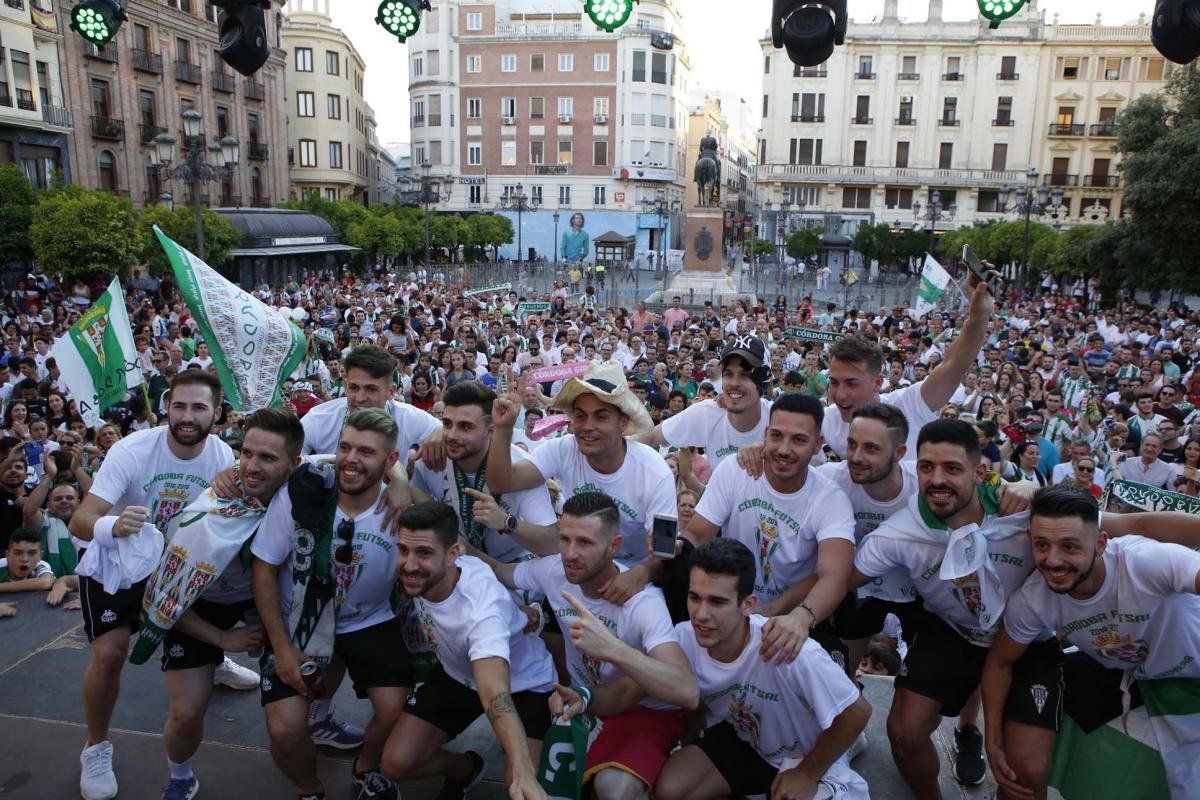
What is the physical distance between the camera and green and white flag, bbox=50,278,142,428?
727 cm

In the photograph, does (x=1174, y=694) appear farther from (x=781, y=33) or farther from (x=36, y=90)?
(x=36, y=90)

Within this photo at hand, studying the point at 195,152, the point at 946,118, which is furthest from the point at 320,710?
the point at 946,118

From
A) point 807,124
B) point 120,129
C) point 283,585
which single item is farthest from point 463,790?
point 807,124

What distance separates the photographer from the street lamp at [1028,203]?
27328 millimetres

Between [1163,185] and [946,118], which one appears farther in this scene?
[946,118]

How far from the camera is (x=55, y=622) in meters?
5.41

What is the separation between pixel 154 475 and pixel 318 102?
50.2 m

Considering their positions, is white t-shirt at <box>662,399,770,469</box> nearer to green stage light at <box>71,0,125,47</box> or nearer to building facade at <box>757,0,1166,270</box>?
green stage light at <box>71,0,125,47</box>

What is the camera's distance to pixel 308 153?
49.5 m

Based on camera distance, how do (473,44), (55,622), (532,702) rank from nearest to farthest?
(532,702)
(55,622)
(473,44)

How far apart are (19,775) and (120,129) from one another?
3392 cm

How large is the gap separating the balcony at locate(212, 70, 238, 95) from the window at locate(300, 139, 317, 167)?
11.1 m

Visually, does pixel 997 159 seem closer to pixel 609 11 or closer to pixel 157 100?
pixel 157 100

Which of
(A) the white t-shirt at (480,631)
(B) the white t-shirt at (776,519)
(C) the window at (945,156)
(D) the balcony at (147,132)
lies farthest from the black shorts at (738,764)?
(C) the window at (945,156)
